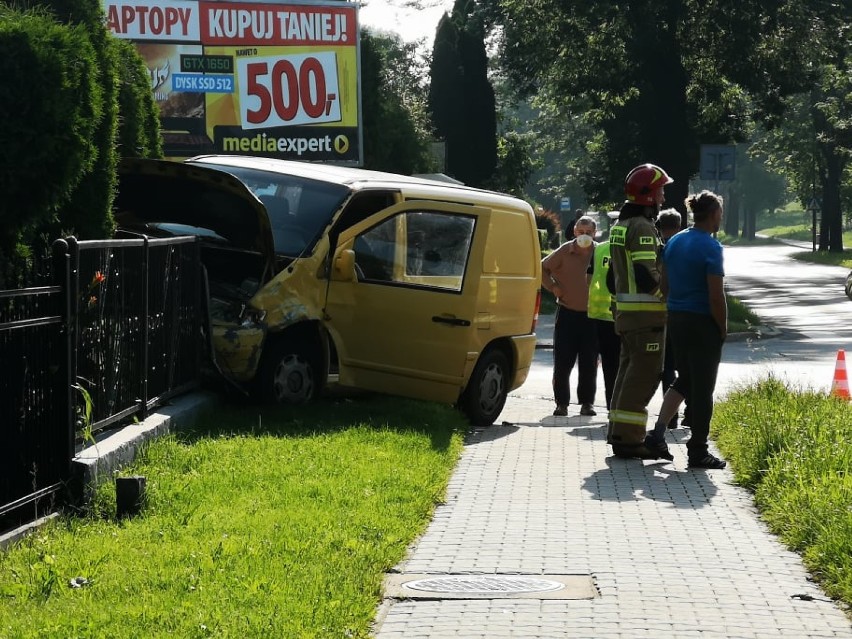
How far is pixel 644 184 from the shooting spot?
9.85m

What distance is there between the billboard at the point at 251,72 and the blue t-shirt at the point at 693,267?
20452mm

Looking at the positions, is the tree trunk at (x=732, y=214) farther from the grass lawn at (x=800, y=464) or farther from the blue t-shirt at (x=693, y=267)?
the blue t-shirt at (x=693, y=267)

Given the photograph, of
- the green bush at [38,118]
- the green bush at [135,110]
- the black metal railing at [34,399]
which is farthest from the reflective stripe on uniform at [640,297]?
the green bush at [135,110]

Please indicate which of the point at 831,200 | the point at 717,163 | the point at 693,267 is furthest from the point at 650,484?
the point at 831,200

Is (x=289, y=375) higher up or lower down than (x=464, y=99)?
lower down

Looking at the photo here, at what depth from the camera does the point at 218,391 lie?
A: 11.6 m

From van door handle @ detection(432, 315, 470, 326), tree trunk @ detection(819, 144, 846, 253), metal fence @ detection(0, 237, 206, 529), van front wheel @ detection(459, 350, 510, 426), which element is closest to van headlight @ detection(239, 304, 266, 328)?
metal fence @ detection(0, 237, 206, 529)

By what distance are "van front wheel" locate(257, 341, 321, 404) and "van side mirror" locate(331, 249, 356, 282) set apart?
617 mm

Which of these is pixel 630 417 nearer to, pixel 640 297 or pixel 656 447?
pixel 656 447

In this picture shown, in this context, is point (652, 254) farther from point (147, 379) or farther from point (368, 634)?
point (368, 634)

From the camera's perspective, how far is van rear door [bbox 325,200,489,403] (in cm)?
1155

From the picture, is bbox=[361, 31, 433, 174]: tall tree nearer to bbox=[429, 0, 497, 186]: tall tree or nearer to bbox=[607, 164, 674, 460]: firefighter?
bbox=[429, 0, 497, 186]: tall tree

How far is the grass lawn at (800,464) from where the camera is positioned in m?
6.75

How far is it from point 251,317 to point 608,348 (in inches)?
125
